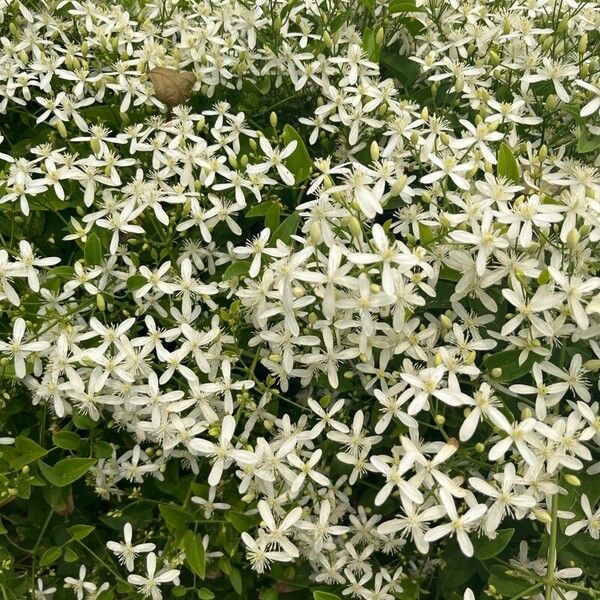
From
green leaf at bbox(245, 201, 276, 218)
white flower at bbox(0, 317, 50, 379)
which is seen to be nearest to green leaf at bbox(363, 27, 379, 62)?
green leaf at bbox(245, 201, 276, 218)

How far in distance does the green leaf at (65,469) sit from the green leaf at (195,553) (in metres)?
0.20

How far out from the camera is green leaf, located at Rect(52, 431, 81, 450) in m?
1.11

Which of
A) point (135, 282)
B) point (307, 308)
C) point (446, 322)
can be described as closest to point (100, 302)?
point (135, 282)

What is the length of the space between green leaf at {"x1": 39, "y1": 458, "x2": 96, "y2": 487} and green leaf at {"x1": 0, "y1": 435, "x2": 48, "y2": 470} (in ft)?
0.11

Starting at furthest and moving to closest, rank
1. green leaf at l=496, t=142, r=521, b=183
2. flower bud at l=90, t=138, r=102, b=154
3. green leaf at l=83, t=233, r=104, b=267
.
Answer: flower bud at l=90, t=138, r=102, b=154
green leaf at l=83, t=233, r=104, b=267
green leaf at l=496, t=142, r=521, b=183

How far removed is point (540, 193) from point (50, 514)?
3.36 ft

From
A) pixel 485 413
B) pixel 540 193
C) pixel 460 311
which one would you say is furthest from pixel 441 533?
pixel 540 193

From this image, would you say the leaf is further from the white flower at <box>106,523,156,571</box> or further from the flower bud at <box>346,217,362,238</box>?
the white flower at <box>106,523,156,571</box>

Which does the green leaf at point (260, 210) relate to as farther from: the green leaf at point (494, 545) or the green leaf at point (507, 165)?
the green leaf at point (494, 545)

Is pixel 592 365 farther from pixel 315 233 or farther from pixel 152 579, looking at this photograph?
pixel 152 579

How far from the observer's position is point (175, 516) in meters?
1.06

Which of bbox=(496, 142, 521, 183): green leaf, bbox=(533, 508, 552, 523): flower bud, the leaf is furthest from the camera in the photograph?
the leaf

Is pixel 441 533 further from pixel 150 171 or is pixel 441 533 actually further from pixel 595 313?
pixel 150 171

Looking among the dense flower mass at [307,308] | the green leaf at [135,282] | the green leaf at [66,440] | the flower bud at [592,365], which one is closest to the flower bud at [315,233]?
the dense flower mass at [307,308]
